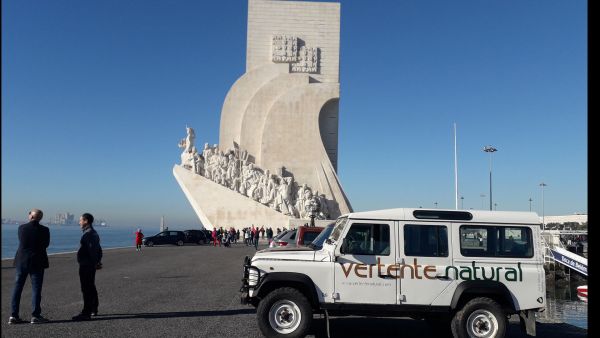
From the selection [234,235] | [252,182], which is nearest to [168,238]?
[234,235]

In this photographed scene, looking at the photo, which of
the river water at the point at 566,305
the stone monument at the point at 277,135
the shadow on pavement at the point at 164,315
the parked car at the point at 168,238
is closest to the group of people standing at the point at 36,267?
the shadow on pavement at the point at 164,315

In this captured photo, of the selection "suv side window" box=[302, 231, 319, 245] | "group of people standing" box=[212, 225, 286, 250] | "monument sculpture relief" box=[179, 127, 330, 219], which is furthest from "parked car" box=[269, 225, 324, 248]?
"monument sculpture relief" box=[179, 127, 330, 219]

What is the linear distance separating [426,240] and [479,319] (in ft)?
3.48

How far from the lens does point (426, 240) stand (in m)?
5.93

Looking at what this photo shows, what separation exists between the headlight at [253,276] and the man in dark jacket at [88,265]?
260cm

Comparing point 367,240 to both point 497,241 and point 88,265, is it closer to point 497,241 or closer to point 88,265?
point 497,241

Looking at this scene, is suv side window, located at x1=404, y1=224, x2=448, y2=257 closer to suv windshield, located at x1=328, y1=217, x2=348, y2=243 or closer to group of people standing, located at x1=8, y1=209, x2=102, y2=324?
suv windshield, located at x1=328, y1=217, x2=348, y2=243

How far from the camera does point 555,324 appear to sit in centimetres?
796

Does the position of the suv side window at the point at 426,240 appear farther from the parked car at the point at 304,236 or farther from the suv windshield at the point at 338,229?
the parked car at the point at 304,236

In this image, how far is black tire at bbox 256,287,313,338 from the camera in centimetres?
576

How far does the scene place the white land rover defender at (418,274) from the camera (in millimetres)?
5773

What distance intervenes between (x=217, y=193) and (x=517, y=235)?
29648mm
